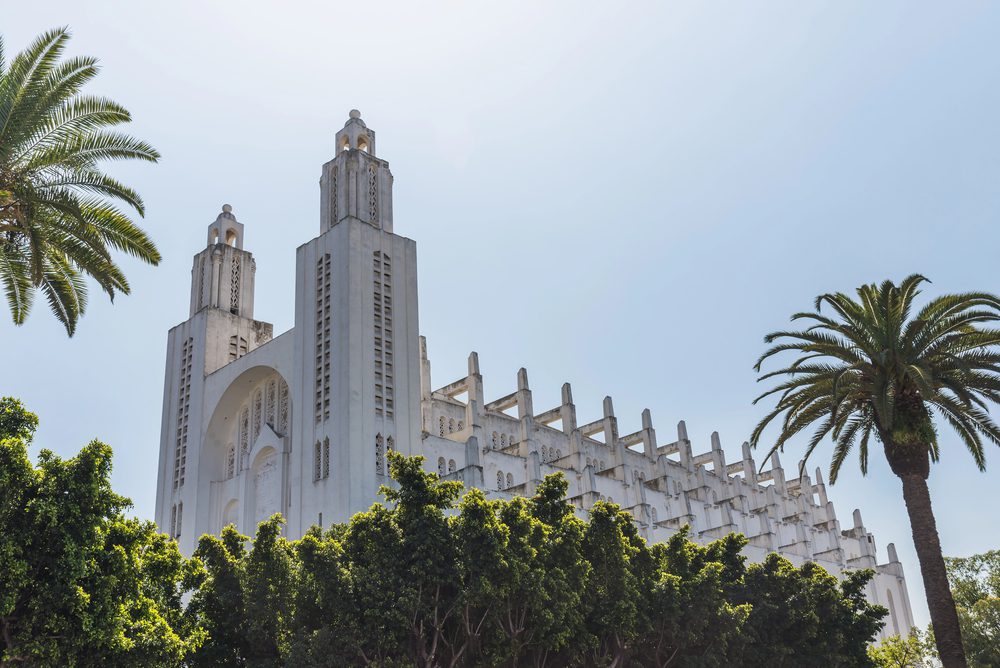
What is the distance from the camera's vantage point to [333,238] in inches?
1711

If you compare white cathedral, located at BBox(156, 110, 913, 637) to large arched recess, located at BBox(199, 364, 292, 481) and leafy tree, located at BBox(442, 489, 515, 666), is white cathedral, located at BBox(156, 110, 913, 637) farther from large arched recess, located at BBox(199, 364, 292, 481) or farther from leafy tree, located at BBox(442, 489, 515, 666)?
leafy tree, located at BBox(442, 489, 515, 666)

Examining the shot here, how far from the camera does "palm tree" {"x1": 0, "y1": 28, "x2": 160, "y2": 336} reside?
692 inches

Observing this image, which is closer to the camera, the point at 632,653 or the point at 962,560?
the point at 632,653

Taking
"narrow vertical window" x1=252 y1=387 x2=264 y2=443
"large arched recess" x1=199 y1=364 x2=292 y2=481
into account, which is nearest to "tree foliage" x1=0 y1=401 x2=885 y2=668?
"narrow vertical window" x1=252 y1=387 x2=264 y2=443

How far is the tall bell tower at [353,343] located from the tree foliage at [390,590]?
44.1 ft

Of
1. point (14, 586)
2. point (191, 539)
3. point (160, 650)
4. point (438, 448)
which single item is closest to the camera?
point (14, 586)

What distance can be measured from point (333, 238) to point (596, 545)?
2325 cm

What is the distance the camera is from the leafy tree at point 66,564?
1521 cm

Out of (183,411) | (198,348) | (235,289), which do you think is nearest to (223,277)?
(235,289)

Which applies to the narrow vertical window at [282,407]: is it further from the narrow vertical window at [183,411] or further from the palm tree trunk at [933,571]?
the palm tree trunk at [933,571]

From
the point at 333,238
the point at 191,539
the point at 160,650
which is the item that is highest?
the point at 333,238

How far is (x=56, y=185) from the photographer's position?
18.2 meters

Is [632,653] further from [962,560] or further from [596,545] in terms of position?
[962,560]

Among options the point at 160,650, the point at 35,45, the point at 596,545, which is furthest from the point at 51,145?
the point at 596,545
